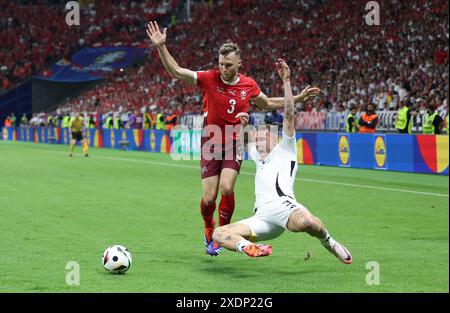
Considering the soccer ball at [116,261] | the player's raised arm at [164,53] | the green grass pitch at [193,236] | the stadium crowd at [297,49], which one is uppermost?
the stadium crowd at [297,49]

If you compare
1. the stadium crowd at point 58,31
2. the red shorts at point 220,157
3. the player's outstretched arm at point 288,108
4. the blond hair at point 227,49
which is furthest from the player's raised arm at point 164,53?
the stadium crowd at point 58,31

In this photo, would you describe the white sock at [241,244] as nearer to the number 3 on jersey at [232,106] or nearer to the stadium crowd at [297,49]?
the number 3 on jersey at [232,106]

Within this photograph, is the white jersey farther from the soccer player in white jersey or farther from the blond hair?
the blond hair

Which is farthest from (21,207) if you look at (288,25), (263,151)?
(288,25)

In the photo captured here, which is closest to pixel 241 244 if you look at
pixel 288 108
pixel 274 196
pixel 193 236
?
pixel 274 196

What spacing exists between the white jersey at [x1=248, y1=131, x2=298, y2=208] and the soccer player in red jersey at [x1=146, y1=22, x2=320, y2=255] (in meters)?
1.05

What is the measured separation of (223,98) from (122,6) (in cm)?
6307

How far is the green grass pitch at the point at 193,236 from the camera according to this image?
8062mm

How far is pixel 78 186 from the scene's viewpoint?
1970 cm

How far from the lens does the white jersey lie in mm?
8562

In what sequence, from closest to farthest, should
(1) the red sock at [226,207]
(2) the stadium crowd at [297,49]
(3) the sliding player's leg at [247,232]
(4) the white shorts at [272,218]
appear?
(4) the white shorts at [272,218]
(3) the sliding player's leg at [247,232]
(1) the red sock at [226,207]
(2) the stadium crowd at [297,49]

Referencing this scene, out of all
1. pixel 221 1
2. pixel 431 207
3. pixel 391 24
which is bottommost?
pixel 431 207

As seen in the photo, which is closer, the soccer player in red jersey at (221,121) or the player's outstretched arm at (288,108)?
the player's outstretched arm at (288,108)
